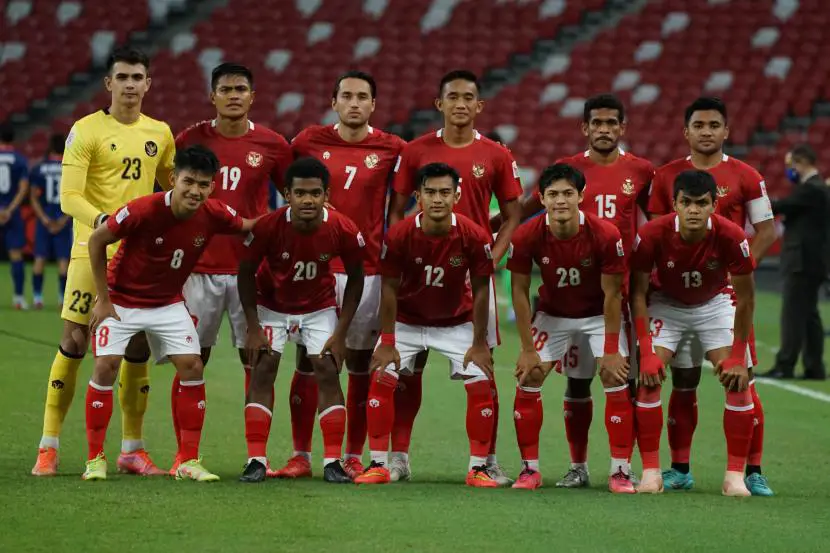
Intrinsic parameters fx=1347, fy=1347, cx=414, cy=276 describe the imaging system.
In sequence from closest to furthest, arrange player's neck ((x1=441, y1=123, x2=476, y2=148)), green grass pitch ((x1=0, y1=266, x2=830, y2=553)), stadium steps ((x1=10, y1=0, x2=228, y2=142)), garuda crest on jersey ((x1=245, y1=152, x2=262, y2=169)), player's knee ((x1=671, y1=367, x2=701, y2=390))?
green grass pitch ((x1=0, y1=266, x2=830, y2=553)) → player's knee ((x1=671, y1=367, x2=701, y2=390)) → garuda crest on jersey ((x1=245, y1=152, x2=262, y2=169)) → player's neck ((x1=441, y1=123, x2=476, y2=148)) → stadium steps ((x1=10, y1=0, x2=228, y2=142))

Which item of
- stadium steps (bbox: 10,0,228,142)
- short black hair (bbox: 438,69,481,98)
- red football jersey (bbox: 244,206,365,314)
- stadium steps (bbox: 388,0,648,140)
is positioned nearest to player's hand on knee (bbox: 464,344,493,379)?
red football jersey (bbox: 244,206,365,314)

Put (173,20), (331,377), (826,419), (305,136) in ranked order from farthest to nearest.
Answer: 1. (173,20)
2. (826,419)
3. (305,136)
4. (331,377)

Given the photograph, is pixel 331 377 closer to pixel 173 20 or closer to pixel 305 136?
pixel 305 136

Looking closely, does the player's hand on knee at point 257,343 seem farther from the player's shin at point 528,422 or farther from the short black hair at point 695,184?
the short black hair at point 695,184

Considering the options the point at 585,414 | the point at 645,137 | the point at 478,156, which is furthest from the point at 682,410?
the point at 645,137

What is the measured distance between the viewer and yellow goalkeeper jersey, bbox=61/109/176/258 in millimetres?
6930

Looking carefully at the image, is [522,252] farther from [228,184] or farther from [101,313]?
[101,313]

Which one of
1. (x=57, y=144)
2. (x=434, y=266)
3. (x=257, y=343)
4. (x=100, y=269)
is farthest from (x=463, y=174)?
(x=57, y=144)

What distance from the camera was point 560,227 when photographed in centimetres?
670

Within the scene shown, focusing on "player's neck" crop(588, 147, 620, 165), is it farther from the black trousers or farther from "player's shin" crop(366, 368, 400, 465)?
the black trousers

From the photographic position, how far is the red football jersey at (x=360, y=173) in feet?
23.5

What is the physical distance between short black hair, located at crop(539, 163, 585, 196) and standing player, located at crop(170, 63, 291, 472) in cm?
151

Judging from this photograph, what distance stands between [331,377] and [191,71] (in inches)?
734

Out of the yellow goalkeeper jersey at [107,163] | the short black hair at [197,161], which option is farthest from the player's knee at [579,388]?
the yellow goalkeeper jersey at [107,163]
